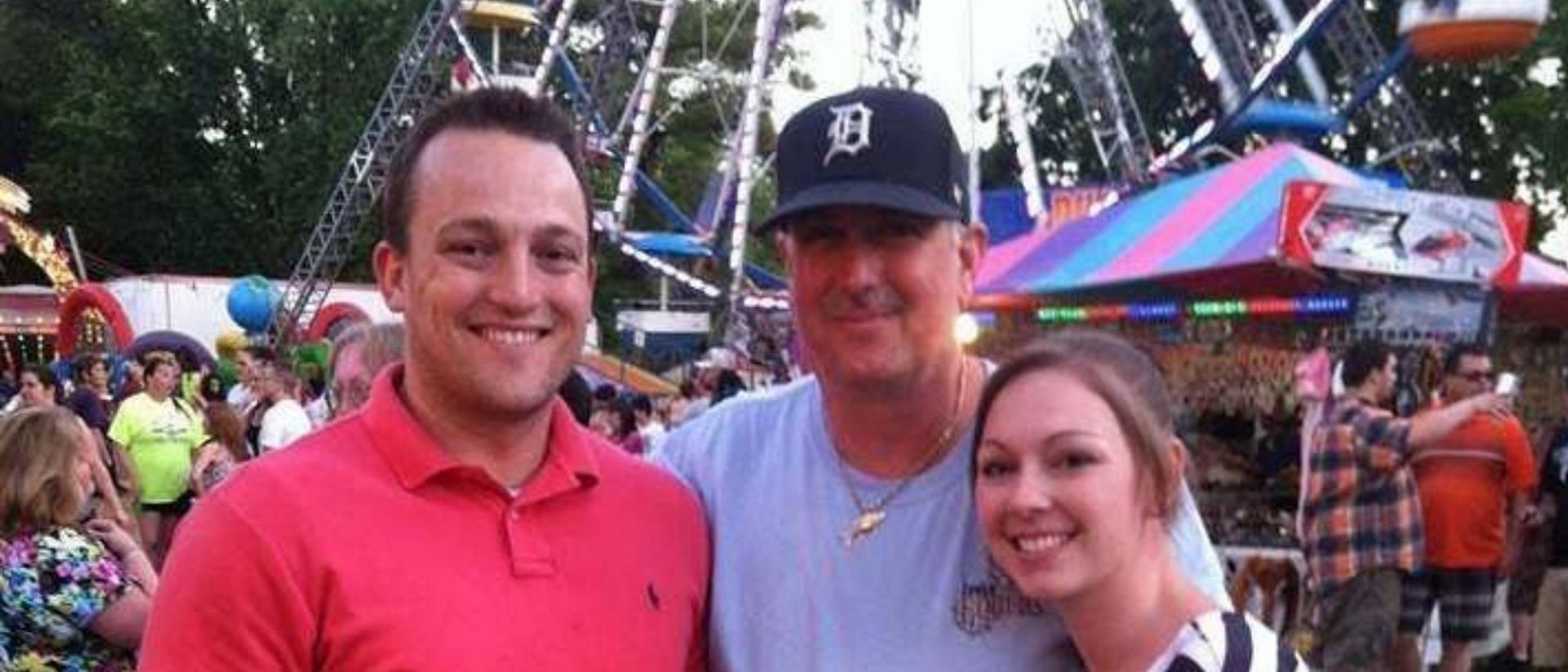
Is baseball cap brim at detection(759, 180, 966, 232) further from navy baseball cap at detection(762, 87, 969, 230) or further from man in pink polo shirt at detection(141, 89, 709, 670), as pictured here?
man in pink polo shirt at detection(141, 89, 709, 670)

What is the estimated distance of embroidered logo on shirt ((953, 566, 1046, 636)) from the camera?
2363 millimetres

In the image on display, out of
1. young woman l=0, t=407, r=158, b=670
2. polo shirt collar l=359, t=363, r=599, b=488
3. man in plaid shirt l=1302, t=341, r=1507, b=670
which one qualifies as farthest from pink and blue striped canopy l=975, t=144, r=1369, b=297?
polo shirt collar l=359, t=363, r=599, b=488

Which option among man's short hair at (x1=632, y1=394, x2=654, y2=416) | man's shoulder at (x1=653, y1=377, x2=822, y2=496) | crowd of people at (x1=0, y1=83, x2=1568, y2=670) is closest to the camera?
crowd of people at (x1=0, y1=83, x2=1568, y2=670)

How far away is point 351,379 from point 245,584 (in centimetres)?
292

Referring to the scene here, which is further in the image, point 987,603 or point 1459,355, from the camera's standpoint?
point 1459,355

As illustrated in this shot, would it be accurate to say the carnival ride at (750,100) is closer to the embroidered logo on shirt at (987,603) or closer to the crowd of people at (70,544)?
the crowd of people at (70,544)

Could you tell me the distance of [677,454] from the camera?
2705mm

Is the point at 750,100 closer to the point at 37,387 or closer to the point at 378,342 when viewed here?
the point at 37,387

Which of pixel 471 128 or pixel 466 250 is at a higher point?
pixel 471 128

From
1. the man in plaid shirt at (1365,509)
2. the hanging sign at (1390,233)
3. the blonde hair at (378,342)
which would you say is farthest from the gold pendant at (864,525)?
the hanging sign at (1390,233)

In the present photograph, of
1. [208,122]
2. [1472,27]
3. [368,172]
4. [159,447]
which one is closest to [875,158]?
[159,447]

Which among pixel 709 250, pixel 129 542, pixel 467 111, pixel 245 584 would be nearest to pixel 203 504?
pixel 245 584

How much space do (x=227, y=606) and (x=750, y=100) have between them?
2023 cm

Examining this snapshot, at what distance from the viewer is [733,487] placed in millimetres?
2562
